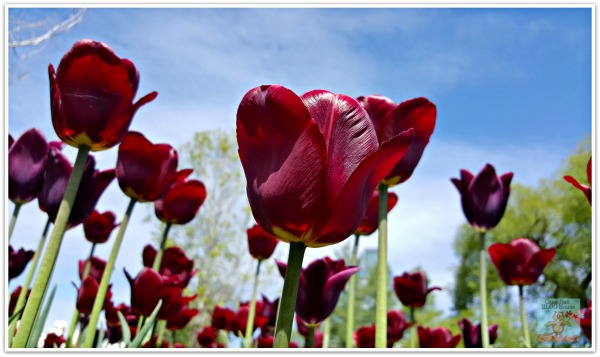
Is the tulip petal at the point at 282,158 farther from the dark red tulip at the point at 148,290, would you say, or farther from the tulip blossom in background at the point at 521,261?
the tulip blossom in background at the point at 521,261

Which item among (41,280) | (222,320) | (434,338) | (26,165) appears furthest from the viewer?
(222,320)

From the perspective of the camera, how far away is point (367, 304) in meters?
20.2

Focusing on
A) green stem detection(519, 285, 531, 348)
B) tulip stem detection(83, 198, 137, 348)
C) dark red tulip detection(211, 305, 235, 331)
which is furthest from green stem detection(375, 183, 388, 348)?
dark red tulip detection(211, 305, 235, 331)

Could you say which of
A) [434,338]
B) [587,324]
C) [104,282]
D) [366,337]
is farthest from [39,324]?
[587,324]

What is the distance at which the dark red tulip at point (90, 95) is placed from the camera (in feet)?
3.52

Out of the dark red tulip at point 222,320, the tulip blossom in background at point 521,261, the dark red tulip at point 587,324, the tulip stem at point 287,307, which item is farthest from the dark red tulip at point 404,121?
the dark red tulip at point 222,320

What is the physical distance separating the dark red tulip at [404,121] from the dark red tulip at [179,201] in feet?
3.12

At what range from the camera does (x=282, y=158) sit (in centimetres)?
61

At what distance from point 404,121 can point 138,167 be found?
0.86 m

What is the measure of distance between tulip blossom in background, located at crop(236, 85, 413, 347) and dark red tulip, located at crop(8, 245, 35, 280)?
1.79 metres

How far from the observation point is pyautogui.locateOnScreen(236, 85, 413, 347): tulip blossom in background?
0.58 m

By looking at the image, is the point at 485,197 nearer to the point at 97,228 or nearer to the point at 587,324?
the point at 587,324

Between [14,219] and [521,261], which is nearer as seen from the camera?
[14,219]
